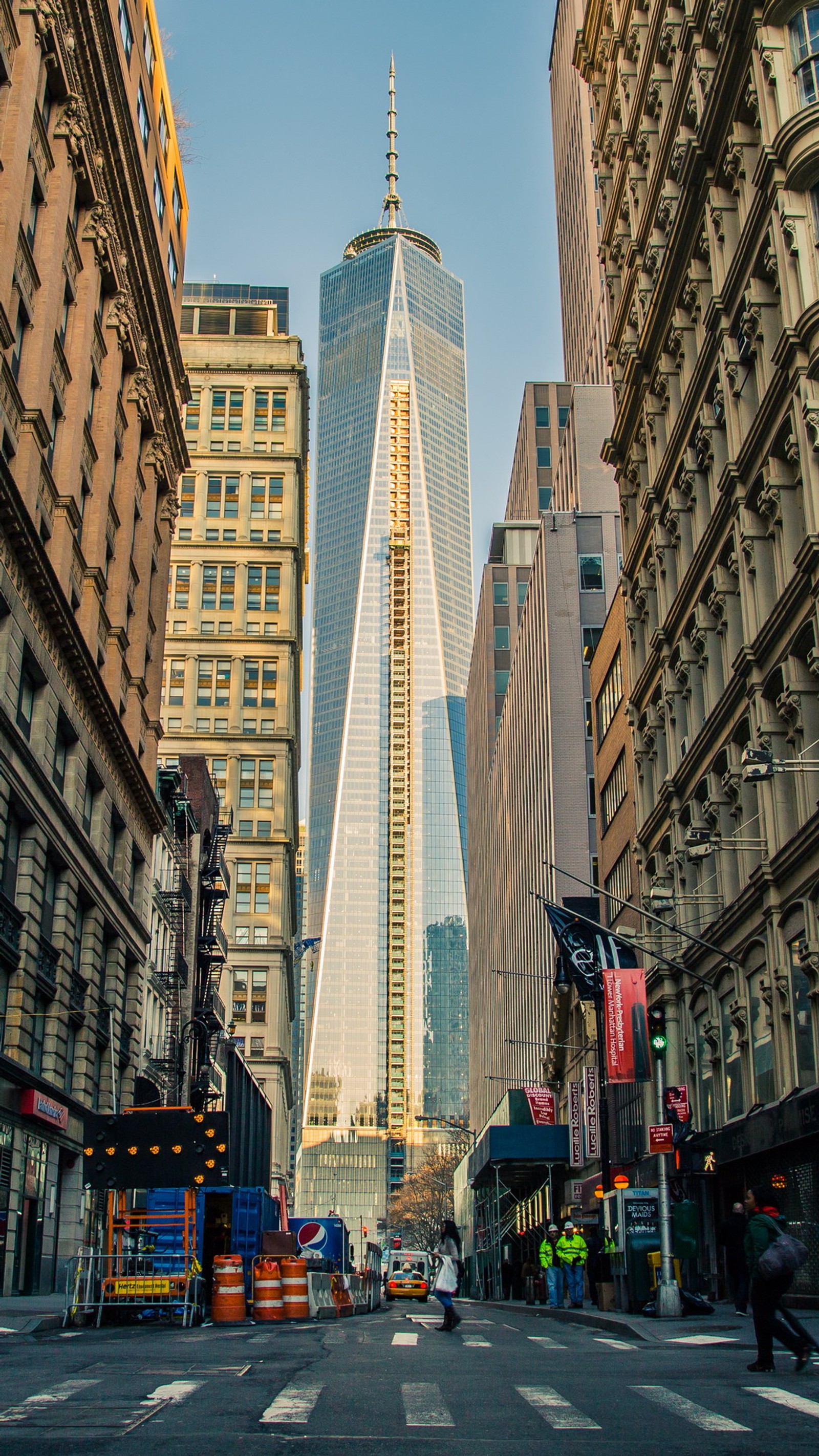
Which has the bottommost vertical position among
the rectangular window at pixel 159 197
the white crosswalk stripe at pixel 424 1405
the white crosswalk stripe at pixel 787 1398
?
the white crosswalk stripe at pixel 424 1405

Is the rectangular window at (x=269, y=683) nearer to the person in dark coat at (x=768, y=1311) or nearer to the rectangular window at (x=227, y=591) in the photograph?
the rectangular window at (x=227, y=591)

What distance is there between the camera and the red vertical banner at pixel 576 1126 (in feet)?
196

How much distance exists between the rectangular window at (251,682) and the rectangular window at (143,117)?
63.5m

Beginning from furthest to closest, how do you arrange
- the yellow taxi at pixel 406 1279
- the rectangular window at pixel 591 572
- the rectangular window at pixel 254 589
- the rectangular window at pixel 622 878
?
the rectangular window at pixel 254 589
the rectangular window at pixel 591 572
the yellow taxi at pixel 406 1279
the rectangular window at pixel 622 878

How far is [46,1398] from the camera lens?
12.3 m

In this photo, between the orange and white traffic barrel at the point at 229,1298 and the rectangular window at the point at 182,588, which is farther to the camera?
the rectangular window at the point at 182,588

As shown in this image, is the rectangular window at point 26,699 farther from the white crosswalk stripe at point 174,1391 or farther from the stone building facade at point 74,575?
the white crosswalk stripe at point 174,1391

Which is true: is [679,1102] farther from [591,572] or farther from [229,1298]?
[591,572]

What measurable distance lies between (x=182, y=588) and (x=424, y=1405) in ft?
360

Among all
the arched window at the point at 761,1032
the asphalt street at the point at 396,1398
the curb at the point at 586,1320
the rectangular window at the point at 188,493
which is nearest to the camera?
the asphalt street at the point at 396,1398

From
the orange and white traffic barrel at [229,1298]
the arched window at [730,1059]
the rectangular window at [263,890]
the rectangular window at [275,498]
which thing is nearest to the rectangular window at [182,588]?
the rectangular window at [275,498]

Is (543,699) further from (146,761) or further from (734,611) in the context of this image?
(734,611)

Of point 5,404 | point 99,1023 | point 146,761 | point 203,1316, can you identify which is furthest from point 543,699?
point 203,1316

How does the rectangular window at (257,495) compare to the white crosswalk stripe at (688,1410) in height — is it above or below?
above
